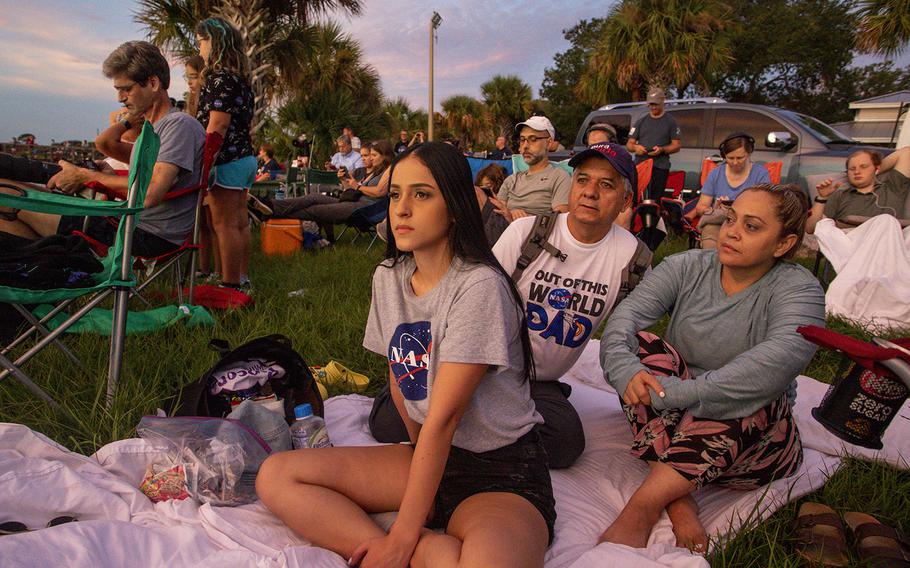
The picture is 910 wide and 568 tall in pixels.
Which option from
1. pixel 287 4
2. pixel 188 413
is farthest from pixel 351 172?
pixel 188 413

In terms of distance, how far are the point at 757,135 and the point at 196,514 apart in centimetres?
858

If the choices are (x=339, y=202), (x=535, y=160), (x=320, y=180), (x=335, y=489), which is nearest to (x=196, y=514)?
(x=335, y=489)

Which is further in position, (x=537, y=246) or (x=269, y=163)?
(x=269, y=163)

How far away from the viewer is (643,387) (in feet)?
6.07

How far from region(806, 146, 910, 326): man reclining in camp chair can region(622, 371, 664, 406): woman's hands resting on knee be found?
323 centimetres

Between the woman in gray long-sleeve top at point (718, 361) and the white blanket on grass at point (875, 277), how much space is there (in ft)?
8.80

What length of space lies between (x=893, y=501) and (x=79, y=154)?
40.9ft

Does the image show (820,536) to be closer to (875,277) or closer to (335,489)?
(335,489)

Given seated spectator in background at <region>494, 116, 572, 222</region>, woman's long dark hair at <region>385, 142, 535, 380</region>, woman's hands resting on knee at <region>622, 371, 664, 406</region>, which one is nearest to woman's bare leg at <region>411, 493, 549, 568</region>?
woman's long dark hair at <region>385, 142, 535, 380</region>

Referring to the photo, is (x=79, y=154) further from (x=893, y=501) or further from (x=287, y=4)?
(x=893, y=501)

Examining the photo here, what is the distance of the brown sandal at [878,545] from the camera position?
160 centimetres

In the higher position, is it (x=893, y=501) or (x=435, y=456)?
(x=435, y=456)

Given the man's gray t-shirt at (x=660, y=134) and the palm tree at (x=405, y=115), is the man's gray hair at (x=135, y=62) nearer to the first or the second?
the man's gray t-shirt at (x=660, y=134)

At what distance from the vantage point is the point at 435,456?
1446mm
